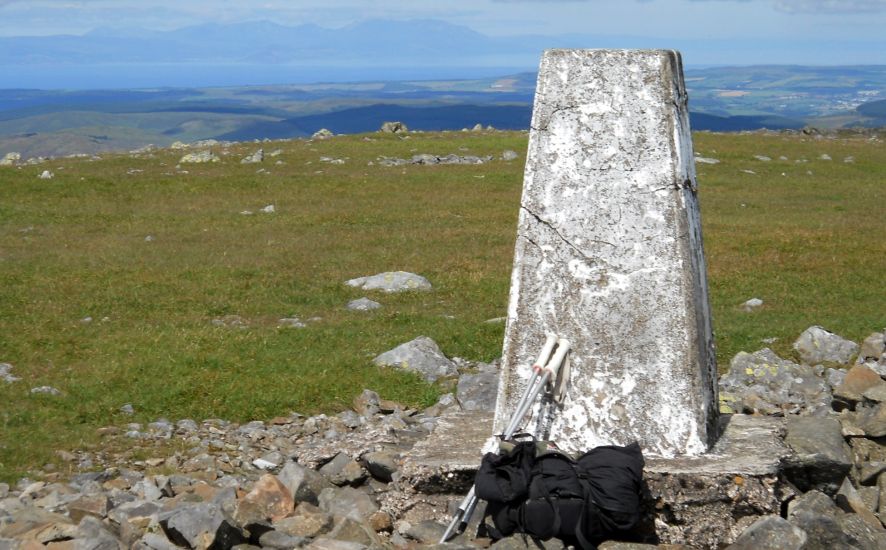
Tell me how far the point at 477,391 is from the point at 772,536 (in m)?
5.84

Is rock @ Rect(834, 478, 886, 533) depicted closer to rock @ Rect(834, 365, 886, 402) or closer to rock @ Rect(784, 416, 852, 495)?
rock @ Rect(784, 416, 852, 495)

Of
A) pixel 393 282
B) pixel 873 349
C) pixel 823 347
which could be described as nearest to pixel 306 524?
pixel 873 349

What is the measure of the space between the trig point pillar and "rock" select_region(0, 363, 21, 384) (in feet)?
27.7

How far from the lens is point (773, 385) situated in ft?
38.0

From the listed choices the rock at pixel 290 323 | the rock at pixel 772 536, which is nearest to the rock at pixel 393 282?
the rock at pixel 290 323

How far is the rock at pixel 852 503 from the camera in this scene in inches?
265

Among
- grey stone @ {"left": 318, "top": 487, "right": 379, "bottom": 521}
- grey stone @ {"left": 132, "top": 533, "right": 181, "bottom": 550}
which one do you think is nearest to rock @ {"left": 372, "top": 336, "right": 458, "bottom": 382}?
grey stone @ {"left": 318, "top": 487, "right": 379, "bottom": 521}

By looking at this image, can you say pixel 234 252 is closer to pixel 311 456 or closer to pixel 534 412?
pixel 311 456

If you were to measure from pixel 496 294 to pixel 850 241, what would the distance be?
10231 millimetres

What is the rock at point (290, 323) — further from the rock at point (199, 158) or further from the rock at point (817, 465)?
the rock at point (199, 158)

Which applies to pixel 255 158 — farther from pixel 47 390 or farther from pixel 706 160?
pixel 47 390

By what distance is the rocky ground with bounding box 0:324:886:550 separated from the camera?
6.12 metres

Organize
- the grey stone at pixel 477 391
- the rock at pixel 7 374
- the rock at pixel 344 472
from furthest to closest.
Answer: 1. the rock at pixel 7 374
2. the grey stone at pixel 477 391
3. the rock at pixel 344 472

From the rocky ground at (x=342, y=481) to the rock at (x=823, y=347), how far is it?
0.52m
